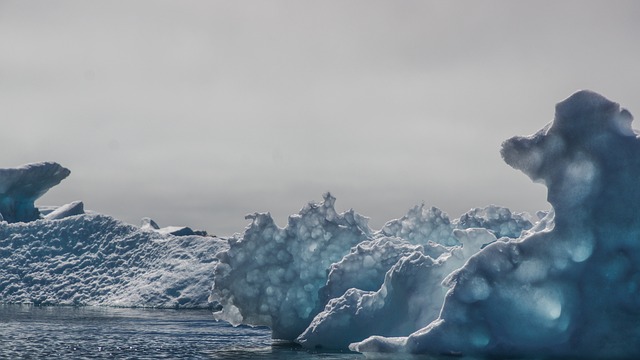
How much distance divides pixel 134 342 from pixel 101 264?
31.4 meters

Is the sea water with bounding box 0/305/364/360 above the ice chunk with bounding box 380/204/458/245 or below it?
below

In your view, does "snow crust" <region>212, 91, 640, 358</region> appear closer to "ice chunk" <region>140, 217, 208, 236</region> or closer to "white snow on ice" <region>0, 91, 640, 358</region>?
"white snow on ice" <region>0, 91, 640, 358</region>

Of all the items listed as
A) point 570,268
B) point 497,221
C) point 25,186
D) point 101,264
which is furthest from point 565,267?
point 25,186

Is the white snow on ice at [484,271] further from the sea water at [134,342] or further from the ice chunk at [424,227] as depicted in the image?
the sea water at [134,342]

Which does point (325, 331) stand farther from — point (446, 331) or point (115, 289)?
point (115, 289)

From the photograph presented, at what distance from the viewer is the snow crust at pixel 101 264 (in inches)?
1898

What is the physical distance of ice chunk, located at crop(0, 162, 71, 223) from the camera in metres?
56.8

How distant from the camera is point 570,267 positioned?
542 inches

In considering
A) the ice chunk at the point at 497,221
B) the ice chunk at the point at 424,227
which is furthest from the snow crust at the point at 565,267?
the ice chunk at the point at 497,221

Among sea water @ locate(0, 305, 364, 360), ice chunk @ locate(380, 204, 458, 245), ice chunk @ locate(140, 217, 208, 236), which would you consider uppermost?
ice chunk @ locate(140, 217, 208, 236)

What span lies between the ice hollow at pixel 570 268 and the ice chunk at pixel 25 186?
49102 millimetres

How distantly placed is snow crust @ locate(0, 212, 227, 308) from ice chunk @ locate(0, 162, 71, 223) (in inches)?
179

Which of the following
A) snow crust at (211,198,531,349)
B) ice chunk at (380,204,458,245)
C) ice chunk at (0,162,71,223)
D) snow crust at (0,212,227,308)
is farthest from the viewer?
ice chunk at (0,162,71,223)

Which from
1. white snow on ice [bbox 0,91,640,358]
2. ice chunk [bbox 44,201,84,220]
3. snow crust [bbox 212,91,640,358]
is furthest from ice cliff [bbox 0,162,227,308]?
snow crust [bbox 212,91,640,358]
